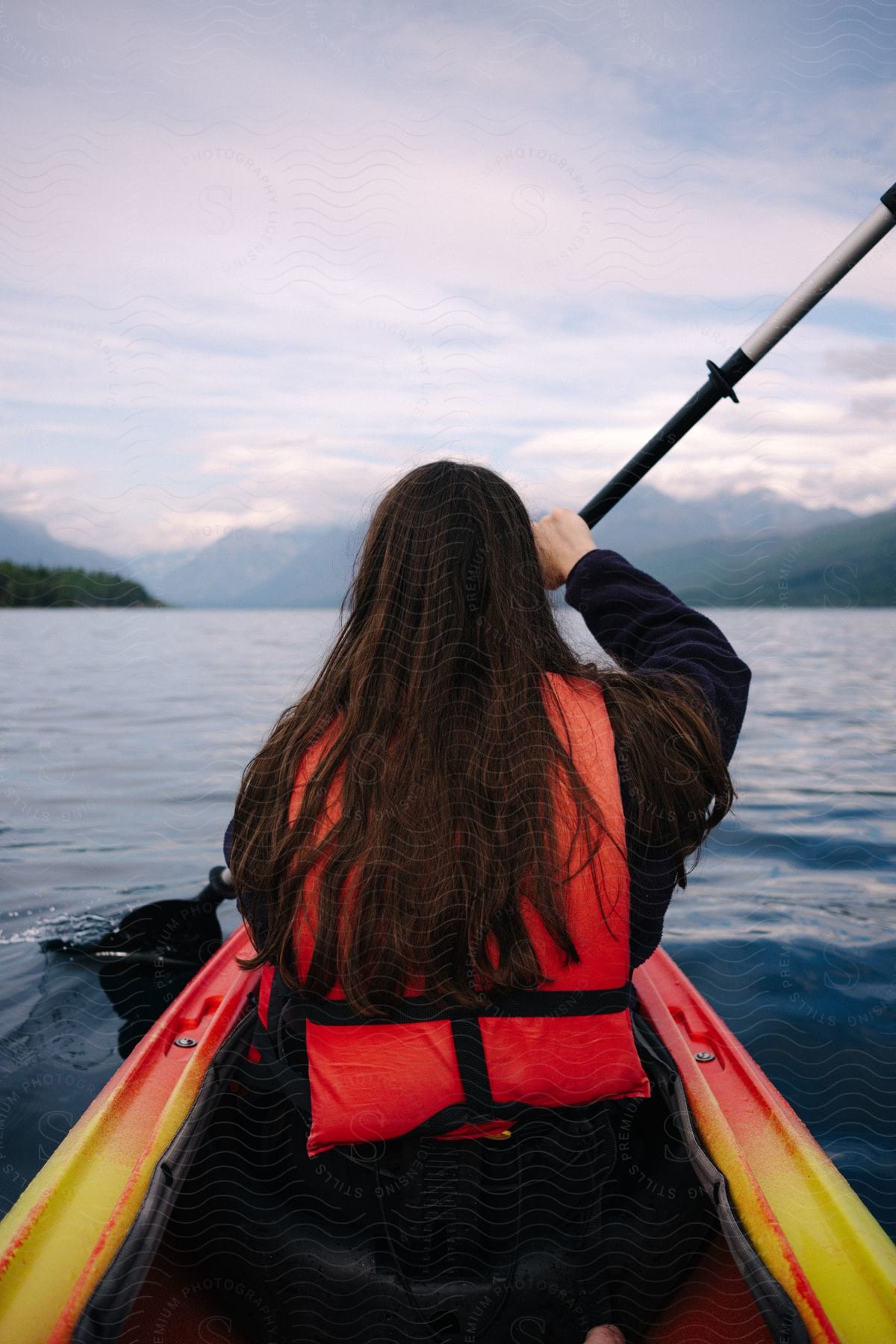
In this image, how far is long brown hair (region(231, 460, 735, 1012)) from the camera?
3.87ft

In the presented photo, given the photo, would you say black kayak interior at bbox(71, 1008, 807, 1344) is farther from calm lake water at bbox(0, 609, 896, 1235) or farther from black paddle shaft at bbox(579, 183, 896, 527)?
black paddle shaft at bbox(579, 183, 896, 527)

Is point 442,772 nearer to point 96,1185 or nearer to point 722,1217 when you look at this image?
point 722,1217

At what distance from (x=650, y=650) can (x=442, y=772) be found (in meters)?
0.52

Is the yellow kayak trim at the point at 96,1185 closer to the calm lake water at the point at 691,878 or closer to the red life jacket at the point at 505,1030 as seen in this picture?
the red life jacket at the point at 505,1030

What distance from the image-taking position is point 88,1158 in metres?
1.64

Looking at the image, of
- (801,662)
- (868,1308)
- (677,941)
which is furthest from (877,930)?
(801,662)

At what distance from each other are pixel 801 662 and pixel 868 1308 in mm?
15767

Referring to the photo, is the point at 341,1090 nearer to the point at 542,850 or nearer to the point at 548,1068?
the point at 548,1068

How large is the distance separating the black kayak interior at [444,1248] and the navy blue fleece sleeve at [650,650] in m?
0.37

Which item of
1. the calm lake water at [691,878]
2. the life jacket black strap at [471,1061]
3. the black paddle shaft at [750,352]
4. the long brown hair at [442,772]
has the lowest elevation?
the calm lake water at [691,878]

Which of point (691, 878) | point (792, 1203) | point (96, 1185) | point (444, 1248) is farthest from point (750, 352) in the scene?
point (691, 878)

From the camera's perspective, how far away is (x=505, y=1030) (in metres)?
1.25

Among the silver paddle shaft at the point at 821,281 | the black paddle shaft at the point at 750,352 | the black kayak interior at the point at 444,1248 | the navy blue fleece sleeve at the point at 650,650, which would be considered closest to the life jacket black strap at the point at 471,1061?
the black kayak interior at the point at 444,1248

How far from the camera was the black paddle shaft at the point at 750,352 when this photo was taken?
207cm
